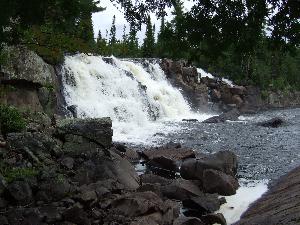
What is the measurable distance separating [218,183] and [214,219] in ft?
11.1

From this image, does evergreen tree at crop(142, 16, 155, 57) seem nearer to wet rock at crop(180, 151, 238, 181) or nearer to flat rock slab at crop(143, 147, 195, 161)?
flat rock slab at crop(143, 147, 195, 161)

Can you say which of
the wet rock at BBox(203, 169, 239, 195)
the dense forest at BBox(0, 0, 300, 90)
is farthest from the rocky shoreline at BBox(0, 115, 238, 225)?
the dense forest at BBox(0, 0, 300, 90)

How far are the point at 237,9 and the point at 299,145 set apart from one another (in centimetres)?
2230

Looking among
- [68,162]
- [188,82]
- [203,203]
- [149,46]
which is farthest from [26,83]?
[149,46]

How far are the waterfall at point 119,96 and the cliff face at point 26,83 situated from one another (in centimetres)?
400

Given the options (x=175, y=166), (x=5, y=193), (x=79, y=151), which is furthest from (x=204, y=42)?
(x=175, y=166)

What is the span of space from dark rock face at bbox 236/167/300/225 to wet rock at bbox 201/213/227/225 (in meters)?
0.53

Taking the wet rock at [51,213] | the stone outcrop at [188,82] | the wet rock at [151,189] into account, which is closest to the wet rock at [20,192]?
the wet rock at [51,213]

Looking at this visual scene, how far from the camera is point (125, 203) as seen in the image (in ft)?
41.4

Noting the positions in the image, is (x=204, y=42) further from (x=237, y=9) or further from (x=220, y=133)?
(x=220, y=133)

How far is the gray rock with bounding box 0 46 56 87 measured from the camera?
2572 centimetres

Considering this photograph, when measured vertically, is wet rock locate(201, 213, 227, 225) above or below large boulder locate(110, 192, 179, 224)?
below

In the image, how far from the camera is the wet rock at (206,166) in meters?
17.8

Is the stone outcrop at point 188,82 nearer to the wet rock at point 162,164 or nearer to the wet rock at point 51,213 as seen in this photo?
the wet rock at point 162,164
